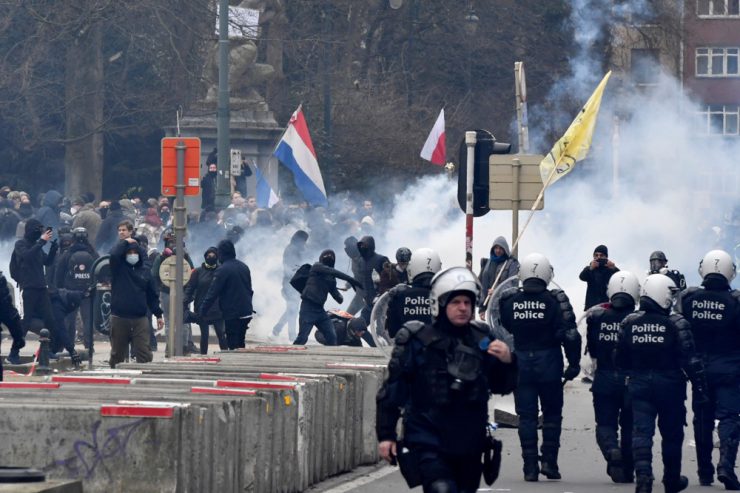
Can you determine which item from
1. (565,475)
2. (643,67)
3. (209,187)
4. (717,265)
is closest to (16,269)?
(565,475)

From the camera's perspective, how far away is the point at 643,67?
186 feet

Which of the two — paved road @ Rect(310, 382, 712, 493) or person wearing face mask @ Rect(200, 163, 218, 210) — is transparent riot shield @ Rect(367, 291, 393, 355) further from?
person wearing face mask @ Rect(200, 163, 218, 210)

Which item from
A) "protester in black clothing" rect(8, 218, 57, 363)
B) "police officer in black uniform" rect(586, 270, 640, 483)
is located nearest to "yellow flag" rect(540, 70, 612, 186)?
"police officer in black uniform" rect(586, 270, 640, 483)

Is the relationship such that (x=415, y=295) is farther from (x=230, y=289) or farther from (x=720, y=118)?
(x=720, y=118)

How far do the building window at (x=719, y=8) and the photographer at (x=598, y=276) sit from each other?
164ft

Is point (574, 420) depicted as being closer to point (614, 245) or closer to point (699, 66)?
point (614, 245)

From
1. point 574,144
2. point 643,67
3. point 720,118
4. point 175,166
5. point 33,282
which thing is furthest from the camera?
point 720,118

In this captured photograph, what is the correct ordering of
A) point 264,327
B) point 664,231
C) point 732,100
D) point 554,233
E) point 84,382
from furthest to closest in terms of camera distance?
point 732,100 < point 664,231 < point 554,233 < point 264,327 < point 84,382

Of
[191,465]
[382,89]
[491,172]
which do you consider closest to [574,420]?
[491,172]

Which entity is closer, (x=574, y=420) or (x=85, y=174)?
(x=574, y=420)

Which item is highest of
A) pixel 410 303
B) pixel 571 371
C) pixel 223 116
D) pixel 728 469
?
pixel 223 116

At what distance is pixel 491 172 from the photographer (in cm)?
1695

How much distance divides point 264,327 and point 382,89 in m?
19.4

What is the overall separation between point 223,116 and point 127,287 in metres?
12.8
